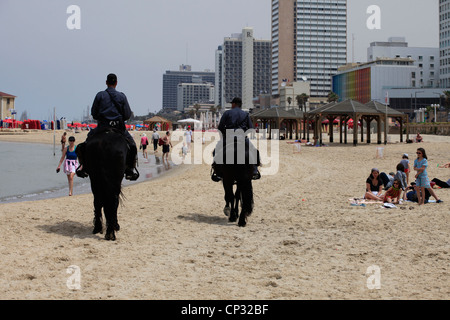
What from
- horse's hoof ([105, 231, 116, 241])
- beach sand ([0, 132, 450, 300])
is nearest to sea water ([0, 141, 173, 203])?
beach sand ([0, 132, 450, 300])

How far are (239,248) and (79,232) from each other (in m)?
2.65

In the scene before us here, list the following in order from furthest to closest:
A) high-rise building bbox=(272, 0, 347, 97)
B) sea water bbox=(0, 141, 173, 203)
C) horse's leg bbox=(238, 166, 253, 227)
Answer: high-rise building bbox=(272, 0, 347, 97), sea water bbox=(0, 141, 173, 203), horse's leg bbox=(238, 166, 253, 227)

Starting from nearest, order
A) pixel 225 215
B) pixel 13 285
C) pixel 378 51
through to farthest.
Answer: pixel 13 285 < pixel 225 215 < pixel 378 51

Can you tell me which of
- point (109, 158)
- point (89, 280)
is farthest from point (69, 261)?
point (109, 158)

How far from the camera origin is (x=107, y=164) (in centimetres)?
715

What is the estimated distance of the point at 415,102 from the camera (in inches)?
4870

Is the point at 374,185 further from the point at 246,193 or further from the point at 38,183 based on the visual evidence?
the point at 38,183

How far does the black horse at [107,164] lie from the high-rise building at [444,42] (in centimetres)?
14378

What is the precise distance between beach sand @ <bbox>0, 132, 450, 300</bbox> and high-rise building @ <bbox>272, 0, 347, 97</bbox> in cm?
18477

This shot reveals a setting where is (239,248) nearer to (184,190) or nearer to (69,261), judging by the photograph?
(69,261)

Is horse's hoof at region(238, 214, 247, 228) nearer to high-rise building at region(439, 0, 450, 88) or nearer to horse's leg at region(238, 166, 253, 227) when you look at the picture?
horse's leg at region(238, 166, 253, 227)

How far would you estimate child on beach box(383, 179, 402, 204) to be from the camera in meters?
11.4

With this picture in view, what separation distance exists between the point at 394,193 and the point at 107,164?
23.3 feet

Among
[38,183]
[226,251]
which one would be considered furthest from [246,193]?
[38,183]
